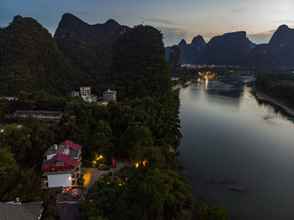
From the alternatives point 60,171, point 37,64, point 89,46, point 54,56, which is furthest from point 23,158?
point 89,46

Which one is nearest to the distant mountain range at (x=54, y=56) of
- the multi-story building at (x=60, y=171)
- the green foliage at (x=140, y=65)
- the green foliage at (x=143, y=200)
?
the green foliage at (x=140, y=65)

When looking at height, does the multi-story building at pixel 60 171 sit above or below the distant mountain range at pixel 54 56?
below

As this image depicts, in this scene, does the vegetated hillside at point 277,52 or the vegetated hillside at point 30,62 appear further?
the vegetated hillside at point 277,52

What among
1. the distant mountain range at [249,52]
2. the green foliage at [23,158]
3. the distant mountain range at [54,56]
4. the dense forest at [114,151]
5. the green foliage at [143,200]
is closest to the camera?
the green foliage at [143,200]

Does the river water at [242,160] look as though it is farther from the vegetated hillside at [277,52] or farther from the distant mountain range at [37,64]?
the vegetated hillside at [277,52]

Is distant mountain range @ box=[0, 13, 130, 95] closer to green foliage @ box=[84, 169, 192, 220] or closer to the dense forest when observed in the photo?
the dense forest

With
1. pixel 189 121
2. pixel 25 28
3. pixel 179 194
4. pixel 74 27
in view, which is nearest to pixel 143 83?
pixel 189 121

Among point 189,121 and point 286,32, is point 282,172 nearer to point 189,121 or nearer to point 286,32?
point 189,121
